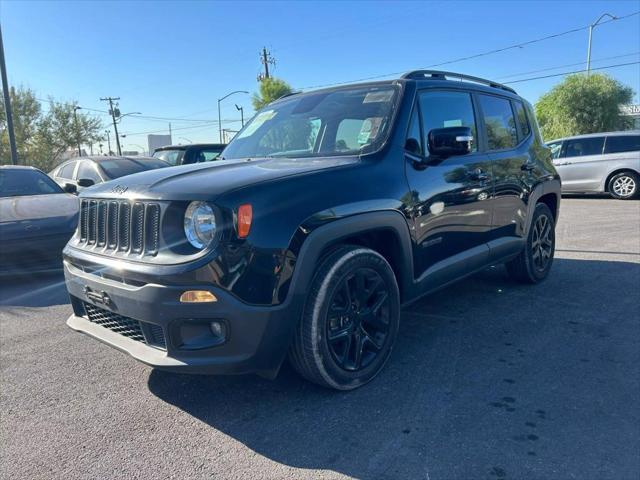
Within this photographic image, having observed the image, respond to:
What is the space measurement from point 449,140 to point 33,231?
16.0 ft

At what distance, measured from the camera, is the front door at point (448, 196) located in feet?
10.9

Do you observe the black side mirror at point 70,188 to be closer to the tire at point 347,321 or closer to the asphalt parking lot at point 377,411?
the asphalt parking lot at point 377,411

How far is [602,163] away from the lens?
12.7 m

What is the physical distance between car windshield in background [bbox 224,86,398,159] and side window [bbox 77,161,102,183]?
5817 mm

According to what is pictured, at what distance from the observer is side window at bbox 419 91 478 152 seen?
140 inches

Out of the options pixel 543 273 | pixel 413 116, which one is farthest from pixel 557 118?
pixel 413 116

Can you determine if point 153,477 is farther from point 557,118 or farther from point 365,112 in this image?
point 557,118

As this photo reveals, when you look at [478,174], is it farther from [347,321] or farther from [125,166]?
[125,166]

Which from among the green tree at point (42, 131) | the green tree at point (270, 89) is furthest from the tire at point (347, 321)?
the green tree at point (270, 89)

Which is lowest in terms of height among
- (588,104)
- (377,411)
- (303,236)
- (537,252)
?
(377,411)

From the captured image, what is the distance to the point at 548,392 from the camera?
9.45 ft

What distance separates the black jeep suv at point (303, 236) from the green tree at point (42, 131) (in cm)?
2494

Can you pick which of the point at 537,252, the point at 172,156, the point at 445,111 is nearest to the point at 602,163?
the point at 537,252

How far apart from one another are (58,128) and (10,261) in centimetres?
3127
